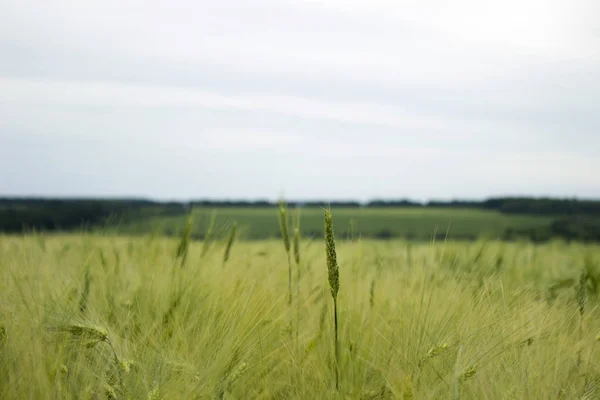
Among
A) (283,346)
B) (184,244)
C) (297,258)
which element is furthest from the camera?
(184,244)

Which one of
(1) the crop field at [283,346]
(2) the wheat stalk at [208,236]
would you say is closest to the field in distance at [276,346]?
(1) the crop field at [283,346]

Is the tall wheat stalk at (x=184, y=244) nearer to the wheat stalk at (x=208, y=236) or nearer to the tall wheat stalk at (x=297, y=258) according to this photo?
the wheat stalk at (x=208, y=236)

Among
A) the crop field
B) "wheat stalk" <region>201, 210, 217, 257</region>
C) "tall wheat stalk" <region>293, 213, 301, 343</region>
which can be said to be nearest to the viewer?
the crop field

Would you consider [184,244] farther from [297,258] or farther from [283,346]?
[283,346]

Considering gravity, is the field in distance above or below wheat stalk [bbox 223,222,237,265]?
below

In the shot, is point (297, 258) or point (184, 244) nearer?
point (297, 258)

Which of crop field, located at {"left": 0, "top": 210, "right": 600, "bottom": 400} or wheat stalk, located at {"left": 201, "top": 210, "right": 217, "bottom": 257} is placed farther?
wheat stalk, located at {"left": 201, "top": 210, "right": 217, "bottom": 257}

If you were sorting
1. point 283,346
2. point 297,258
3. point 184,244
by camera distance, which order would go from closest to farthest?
point 283,346, point 297,258, point 184,244

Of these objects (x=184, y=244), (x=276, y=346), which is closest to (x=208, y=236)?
(x=184, y=244)

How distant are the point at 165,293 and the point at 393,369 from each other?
0.78 m

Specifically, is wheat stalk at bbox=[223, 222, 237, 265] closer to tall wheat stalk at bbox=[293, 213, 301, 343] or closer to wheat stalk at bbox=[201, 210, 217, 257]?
wheat stalk at bbox=[201, 210, 217, 257]

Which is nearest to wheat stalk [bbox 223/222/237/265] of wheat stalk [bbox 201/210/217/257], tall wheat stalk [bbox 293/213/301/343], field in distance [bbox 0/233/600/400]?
wheat stalk [bbox 201/210/217/257]

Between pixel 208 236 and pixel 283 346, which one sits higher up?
pixel 208 236

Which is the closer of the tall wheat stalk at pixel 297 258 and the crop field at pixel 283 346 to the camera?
the crop field at pixel 283 346
